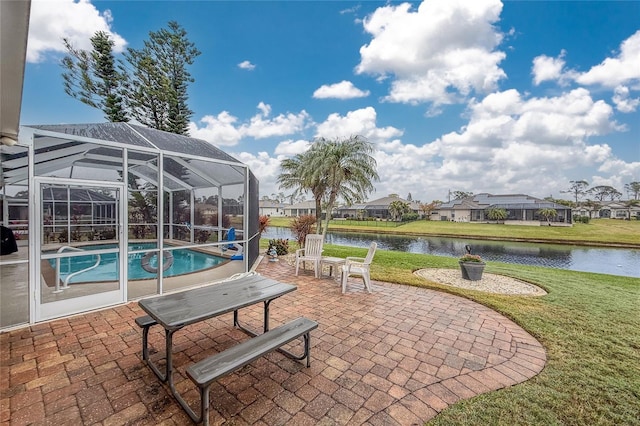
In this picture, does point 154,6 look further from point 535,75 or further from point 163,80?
point 535,75

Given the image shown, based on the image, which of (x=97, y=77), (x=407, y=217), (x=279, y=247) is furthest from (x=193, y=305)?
(x=407, y=217)

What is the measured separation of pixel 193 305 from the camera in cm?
247

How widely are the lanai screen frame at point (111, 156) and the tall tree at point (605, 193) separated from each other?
285 feet

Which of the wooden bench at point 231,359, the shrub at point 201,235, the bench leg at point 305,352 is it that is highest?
the shrub at point 201,235

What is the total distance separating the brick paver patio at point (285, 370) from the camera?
1.99 meters

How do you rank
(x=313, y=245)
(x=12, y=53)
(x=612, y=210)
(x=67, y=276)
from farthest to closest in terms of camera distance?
(x=612, y=210)
(x=313, y=245)
(x=67, y=276)
(x=12, y=53)

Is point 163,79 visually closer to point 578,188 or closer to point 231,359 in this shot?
point 231,359

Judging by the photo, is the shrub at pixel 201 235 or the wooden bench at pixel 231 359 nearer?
the wooden bench at pixel 231 359

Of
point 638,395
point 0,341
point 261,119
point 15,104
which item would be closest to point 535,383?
point 638,395

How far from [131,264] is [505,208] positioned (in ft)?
152

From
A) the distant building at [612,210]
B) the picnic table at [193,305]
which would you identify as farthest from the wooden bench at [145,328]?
the distant building at [612,210]

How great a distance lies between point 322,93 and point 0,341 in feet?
50.0

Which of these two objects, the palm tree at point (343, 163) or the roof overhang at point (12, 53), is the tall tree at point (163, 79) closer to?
the palm tree at point (343, 163)

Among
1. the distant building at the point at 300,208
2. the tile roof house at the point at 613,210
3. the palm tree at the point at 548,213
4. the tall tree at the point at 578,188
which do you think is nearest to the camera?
the palm tree at the point at 548,213
